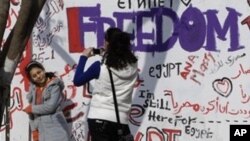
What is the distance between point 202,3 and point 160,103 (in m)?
1.20

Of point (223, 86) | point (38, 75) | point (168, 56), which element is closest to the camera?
point (38, 75)

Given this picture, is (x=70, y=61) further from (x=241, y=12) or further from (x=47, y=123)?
(x=241, y=12)

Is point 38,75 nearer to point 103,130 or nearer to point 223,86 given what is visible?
point 103,130

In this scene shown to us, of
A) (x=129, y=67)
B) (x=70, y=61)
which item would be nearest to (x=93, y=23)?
(x=70, y=61)

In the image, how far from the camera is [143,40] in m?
6.94

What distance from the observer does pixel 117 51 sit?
4.94 m

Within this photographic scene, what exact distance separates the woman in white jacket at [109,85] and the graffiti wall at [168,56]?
1.92 metres

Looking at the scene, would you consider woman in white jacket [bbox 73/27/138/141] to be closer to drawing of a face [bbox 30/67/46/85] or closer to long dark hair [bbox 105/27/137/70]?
long dark hair [bbox 105/27/137/70]

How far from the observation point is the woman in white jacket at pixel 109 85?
489 cm

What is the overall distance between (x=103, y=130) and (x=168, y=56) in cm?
222

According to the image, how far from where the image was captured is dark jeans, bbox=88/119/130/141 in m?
4.87

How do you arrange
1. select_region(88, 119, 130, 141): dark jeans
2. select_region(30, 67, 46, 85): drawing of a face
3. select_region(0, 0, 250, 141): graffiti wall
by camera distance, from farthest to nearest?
select_region(0, 0, 250, 141): graffiti wall, select_region(30, 67, 46, 85): drawing of a face, select_region(88, 119, 130, 141): dark jeans

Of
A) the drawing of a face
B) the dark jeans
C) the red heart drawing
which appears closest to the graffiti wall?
the red heart drawing

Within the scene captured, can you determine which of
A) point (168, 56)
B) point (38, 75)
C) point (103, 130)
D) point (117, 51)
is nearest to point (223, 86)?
point (168, 56)
